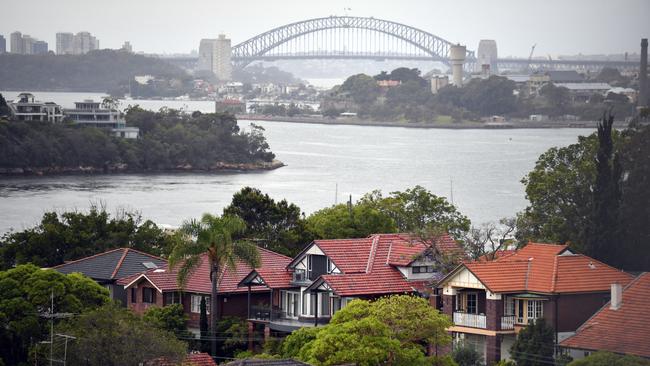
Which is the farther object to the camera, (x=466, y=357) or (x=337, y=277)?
(x=337, y=277)

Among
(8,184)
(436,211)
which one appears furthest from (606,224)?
(8,184)

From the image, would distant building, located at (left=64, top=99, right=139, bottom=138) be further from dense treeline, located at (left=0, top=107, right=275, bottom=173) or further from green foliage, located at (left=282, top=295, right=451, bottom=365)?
green foliage, located at (left=282, top=295, right=451, bottom=365)

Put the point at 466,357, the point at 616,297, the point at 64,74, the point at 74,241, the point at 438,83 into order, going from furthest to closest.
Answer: the point at 64,74 → the point at 438,83 → the point at 74,241 → the point at 466,357 → the point at 616,297

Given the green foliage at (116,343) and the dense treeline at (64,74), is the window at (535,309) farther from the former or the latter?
the dense treeline at (64,74)

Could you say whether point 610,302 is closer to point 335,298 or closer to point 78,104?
point 335,298

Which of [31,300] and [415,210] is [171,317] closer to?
[31,300]

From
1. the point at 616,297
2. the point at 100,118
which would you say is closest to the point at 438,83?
the point at 100,118
